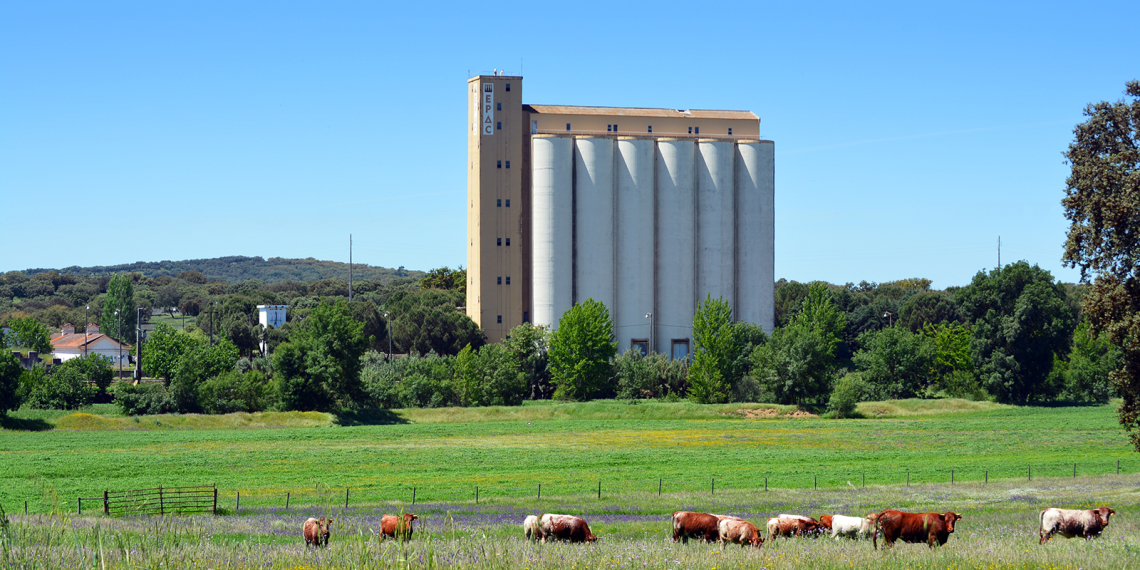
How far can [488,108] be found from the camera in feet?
385

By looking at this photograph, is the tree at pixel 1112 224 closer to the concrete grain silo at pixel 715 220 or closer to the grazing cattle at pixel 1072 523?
the grazing cattle at pixel 1072 523

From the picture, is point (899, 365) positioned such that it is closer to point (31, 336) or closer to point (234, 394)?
point (234, 394)

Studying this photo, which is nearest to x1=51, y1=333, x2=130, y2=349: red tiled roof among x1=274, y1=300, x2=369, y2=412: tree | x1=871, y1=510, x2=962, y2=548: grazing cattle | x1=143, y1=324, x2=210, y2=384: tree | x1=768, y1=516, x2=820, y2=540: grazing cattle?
x1=143, y1=324, x2=210, y2=384: tree

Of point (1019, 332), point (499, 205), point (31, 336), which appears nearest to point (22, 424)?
point (499, 205)

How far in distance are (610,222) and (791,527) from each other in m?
95.1

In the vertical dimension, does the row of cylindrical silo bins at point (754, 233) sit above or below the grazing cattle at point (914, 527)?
above

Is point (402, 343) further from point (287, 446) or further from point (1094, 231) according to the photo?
point (1094, 231)

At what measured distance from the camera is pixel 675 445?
217ft

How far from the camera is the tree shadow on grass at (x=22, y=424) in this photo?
7450 centimetres

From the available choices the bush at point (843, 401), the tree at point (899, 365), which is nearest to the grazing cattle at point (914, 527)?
the bush at point (843, 401)

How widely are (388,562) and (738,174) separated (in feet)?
370

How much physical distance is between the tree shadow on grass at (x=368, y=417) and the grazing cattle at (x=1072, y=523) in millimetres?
65116

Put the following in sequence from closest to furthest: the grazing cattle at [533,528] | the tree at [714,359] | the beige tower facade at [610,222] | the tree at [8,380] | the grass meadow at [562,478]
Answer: the grass meadow at [562,478], the grazing cattle at [533,528], the tree at [8,380], the tree at [714,359], the beige tower facade at [610,222]

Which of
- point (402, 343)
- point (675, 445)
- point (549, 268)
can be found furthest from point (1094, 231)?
point (402, 343)
